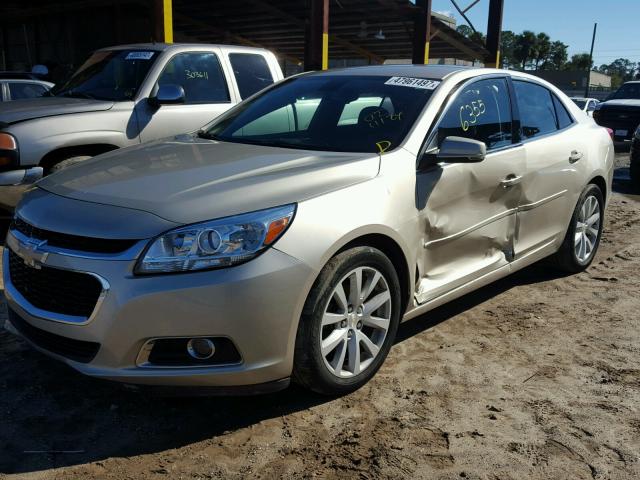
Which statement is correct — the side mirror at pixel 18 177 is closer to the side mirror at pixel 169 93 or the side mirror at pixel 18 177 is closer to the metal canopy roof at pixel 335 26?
the side mirror at pixel 169 93

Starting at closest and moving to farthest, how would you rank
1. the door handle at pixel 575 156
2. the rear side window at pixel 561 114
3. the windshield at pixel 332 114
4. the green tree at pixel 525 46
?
the windshield at pixel 332 114 < the door handle at pixel 575 156 < the rear side window at pixel 561 114 < the green tree at pixel 525 46

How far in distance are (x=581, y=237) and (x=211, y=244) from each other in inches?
148

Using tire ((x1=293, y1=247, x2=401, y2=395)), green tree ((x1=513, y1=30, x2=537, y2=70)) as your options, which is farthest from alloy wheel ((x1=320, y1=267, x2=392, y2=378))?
green tree ((x1=513, y1=30, x2=537, y2=70))

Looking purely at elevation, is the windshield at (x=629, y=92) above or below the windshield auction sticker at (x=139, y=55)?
below

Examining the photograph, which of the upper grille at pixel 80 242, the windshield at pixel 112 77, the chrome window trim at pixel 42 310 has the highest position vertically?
the windshield at pixel 112 77

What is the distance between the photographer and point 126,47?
6695 millimetres

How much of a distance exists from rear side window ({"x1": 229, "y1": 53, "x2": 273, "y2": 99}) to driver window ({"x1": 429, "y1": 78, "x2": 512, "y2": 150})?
3.36m

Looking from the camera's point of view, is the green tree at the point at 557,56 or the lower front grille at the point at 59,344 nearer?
the lower front grille at the point at 59,344

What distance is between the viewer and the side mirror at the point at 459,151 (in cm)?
348

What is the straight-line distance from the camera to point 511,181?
4.18 metres

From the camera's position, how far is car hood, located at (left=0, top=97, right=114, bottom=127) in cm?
545

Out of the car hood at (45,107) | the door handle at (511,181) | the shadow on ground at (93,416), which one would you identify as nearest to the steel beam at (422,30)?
the car hood at (45,107)

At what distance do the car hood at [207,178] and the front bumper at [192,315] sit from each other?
0.28m

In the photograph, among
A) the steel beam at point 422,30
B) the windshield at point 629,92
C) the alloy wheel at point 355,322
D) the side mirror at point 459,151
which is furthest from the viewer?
the windshield at point 629,92
